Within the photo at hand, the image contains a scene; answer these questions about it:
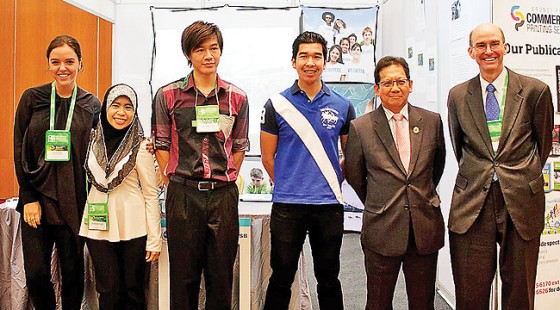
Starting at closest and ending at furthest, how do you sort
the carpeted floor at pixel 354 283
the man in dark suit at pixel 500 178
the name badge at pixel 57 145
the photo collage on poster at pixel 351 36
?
the man in dark suit at pixel 500 178 < the name badge at pixel 57 145 < the carpeted floor at pixel 354 283 < the photo collage on poster at pixel 351 36

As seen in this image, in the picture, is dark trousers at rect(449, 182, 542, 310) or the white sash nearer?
dark trousers at rect(449, 182, 542, 310)

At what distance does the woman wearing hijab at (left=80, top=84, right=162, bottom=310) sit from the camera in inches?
90.5

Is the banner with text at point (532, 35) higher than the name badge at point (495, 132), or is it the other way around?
the banner with text at point (532, 35)

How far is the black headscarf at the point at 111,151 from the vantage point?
90.7 inches

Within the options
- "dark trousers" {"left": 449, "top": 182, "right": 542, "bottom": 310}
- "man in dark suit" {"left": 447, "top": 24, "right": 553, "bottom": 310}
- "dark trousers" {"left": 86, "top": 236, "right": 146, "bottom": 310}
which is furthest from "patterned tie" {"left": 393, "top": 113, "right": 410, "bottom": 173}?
"dark trousers" {"left": 86, "top": 236, "right": 146, "bottom": 310}

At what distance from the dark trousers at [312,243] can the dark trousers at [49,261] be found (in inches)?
38.1

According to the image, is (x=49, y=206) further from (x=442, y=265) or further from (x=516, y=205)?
(x=442, y=265)

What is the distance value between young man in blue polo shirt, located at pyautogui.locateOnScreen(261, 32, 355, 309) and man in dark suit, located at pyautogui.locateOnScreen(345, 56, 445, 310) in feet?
0.54

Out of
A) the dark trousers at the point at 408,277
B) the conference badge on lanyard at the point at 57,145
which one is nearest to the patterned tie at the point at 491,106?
the dark trousers at the point at 408,277

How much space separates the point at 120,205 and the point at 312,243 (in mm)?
911

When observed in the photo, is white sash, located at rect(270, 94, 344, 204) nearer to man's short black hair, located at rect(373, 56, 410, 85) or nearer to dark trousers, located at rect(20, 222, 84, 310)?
man's short black hair, located at rect(373, 56, 410, 85)

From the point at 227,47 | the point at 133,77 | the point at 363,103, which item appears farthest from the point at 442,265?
the point at 133,77

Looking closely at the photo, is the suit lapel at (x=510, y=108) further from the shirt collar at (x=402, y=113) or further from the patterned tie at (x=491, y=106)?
the shirt collar at (x=402, y=113)

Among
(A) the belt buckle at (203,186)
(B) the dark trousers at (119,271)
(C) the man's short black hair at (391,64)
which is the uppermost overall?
(C) the man's short black hair at (391,64)
